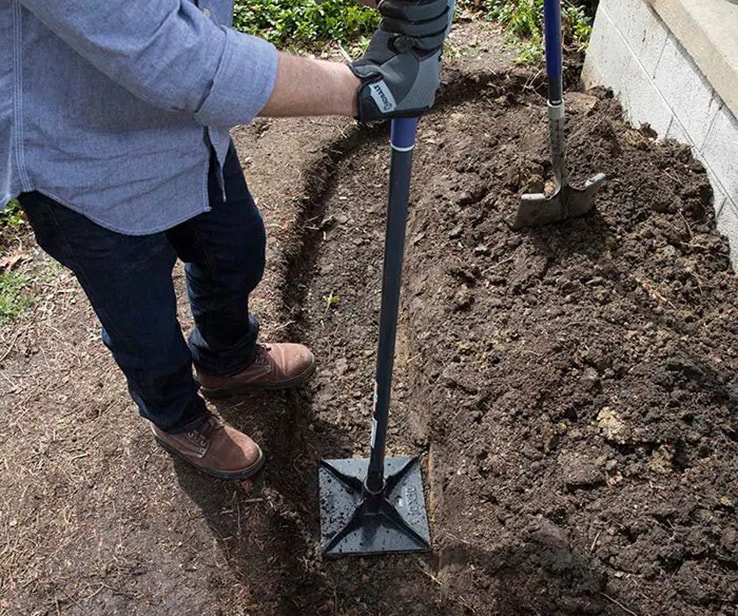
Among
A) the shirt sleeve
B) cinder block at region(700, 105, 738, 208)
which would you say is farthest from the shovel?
the shirt sleeve

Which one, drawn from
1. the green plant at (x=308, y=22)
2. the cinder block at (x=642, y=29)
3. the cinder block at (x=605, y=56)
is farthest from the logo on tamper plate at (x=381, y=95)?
the green plant at (x=308, y=22)

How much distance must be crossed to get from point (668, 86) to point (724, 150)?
505mm

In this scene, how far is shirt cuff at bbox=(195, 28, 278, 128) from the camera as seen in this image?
138 centimetres

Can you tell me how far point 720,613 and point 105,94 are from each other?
204 centimetres

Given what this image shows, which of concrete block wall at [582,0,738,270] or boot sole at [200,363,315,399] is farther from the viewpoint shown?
concrete block wall at [582,0,738,270]

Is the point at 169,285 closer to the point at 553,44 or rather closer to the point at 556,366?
the point at 556,366

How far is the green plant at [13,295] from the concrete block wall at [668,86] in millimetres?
2852

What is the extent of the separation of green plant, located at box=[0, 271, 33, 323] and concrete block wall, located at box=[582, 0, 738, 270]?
285 cm

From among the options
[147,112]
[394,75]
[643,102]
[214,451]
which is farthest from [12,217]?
[643,102]

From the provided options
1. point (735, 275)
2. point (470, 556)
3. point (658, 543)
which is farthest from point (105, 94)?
point (735, 275)

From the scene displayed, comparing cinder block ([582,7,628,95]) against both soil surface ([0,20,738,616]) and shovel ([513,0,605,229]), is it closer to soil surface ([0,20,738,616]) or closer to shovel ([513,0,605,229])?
soil surface ([0,20,738,616])

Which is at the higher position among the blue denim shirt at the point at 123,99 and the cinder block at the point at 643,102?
the blue denim shirt at the point at 123,99

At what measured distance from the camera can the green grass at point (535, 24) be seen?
162 inches

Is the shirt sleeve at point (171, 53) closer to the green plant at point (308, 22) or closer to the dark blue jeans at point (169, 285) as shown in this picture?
the dark blue jeans at point (169, 285)
